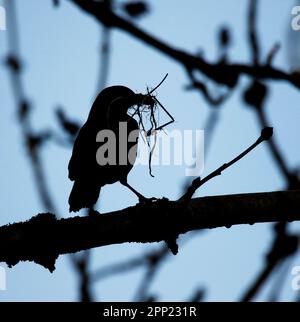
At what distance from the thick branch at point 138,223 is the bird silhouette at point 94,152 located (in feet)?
5.79

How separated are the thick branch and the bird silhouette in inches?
69.5

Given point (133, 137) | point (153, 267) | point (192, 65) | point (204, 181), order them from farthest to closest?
point (133, 137)
point (204, 181)
point (153, 267)
point (192, 65)

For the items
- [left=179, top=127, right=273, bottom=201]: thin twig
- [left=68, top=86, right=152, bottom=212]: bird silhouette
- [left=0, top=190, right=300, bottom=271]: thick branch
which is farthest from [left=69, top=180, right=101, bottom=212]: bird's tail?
[left=179, top=127, right=273, bottom=201]: thin twig

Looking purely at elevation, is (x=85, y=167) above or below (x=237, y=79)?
above

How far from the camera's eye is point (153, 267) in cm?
209

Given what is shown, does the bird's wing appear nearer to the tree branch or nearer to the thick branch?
the thick branch

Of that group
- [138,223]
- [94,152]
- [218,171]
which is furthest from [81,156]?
[218,171]

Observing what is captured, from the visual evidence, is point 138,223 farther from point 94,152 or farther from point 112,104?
point 112,104

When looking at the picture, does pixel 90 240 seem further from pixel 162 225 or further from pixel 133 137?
pixel 133 137

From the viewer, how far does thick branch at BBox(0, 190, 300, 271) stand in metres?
2.34

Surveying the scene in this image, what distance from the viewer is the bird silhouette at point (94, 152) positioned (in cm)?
442
